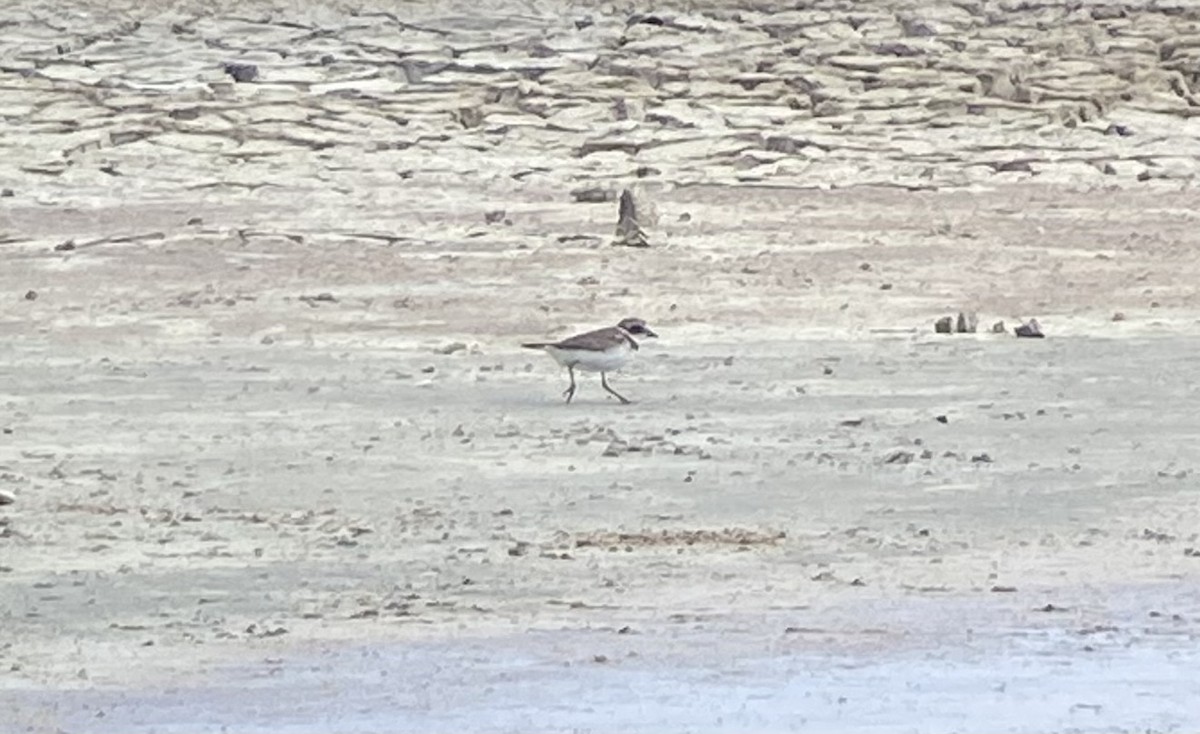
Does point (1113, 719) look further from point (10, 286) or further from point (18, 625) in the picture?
point (10, 286)

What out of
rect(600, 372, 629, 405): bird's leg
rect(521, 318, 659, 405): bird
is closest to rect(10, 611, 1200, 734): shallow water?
rect(521, 318, 659, 405): bird

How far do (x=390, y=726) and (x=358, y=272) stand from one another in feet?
29.3

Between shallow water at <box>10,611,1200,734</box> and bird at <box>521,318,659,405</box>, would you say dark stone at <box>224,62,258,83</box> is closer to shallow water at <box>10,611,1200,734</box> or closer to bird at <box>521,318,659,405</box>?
bird at <box>521,318,659,405</box>

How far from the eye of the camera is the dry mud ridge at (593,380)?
7.77 meters

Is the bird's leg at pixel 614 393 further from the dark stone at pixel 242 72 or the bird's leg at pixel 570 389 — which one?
the dark stone at pixel 242 72

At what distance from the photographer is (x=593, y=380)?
12812mm

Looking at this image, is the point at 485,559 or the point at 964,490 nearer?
the point at 485,559

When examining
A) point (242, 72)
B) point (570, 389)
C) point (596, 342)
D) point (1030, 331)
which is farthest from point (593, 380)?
point (242, 72)

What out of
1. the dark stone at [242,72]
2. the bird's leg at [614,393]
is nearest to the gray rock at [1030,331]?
the bird's leg at [614,393]

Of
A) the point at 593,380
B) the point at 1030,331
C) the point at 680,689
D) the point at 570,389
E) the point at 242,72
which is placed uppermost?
the point at 680,689

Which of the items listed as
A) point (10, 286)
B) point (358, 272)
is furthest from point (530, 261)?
point (10, 286)

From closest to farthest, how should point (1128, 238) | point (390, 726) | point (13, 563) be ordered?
point (390, 726) → point (13, 563) → point (1128, 238)

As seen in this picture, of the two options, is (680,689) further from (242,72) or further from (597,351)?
(242,72)

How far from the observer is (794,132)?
796 inches
